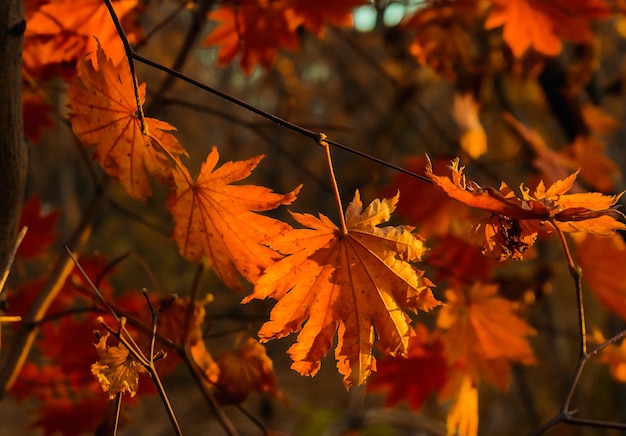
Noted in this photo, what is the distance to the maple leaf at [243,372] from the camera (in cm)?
96

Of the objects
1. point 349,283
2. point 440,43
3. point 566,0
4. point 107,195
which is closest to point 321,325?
point 349,283

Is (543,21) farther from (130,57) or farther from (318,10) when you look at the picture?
(130,57)

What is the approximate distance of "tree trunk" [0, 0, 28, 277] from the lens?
29.7 inches

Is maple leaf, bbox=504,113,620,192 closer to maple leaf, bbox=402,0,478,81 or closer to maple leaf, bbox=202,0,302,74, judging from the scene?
maple leaf, bbox=402,0,478,81

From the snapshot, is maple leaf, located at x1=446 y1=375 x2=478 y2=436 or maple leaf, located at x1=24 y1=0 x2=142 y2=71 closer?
maple leaf, located at x1=24 y1=0 x2=142 y2=71

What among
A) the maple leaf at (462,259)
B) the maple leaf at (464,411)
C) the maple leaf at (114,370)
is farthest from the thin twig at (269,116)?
the maple leaf at (462,259)

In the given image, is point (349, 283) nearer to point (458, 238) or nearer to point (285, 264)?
point (285, 264)

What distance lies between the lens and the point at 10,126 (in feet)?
2.55

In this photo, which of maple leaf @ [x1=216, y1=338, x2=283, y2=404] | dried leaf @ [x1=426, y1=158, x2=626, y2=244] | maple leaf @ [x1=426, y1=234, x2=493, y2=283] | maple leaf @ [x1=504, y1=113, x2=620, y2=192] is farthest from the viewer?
maple leaf @ [x1=504, y1=113, x2=620, y2=192]

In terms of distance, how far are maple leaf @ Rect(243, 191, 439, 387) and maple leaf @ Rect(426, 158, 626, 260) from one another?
9 centimetres

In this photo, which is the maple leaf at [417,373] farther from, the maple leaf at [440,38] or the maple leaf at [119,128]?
the maple leaf at [119,128]

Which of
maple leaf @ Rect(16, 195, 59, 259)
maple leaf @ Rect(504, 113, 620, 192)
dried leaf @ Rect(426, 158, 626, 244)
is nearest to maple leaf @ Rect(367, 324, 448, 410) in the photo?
maple leaf @ Rect(504, 113, 620, 192)

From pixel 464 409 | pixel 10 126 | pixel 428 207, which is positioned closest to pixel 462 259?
pixel 428 207

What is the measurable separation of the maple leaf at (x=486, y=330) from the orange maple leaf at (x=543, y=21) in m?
0.52
